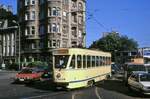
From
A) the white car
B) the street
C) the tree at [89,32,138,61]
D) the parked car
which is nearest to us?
the street

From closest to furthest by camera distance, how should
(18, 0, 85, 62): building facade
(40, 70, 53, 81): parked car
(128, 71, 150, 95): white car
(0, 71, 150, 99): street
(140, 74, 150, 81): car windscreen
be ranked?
(0, 71, 150, 99): street
(128, 71, 150, 95): white car
(140, 74, 150, 81): car windscreen
(40, 70, 53, 81): parked car
(18, 0, 85, 62): building facade

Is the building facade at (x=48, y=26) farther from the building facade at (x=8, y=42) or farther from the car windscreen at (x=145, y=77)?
the car windscreen at (x=145, y=77)

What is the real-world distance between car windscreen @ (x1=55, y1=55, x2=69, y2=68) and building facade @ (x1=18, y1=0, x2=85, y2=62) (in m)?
47.5

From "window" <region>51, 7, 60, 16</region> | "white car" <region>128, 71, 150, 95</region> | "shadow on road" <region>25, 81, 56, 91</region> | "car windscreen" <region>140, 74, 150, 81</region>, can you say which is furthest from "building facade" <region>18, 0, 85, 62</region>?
"car windscreen" <region>140, 74, 150, 81</region>

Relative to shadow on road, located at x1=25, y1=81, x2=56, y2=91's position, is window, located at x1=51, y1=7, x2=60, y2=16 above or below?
above

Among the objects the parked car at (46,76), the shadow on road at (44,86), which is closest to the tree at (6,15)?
the parked car at (46,76)

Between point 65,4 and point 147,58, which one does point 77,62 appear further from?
point 65,4

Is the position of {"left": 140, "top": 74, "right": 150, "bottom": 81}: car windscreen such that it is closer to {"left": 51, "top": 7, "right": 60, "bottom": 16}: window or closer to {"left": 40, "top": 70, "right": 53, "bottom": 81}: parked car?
{"left": 40, "top": 70, "right": 53, "bottom": 81}: parked car

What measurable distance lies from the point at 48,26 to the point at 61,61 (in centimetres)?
4935

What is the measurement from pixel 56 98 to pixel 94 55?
36.6 feet

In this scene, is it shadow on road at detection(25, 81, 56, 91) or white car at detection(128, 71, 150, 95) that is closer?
white car at detection(128, 71, 150, 95)

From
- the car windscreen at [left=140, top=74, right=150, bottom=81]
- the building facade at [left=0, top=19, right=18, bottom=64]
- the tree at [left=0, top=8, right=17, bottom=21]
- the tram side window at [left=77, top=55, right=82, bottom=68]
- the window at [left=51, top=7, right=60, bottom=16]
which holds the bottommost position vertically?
the car windscreen at [left=140, top=74, right=150, bottom=81]

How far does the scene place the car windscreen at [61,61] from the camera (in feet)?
92.1

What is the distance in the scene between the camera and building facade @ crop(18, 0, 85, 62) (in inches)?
3029
